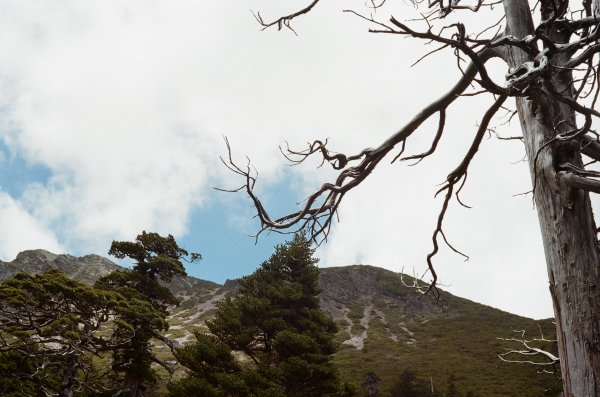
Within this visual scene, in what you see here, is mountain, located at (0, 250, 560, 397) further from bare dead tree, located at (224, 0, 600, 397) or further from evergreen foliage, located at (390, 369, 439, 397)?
bare dead tree, located at (224, 0, 600, 397)

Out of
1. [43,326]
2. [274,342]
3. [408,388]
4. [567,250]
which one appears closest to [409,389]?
[408,388]

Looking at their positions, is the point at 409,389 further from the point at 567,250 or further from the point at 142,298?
the point at 567,250

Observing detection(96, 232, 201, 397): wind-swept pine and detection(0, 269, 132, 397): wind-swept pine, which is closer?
detection(0, 269, 132, 397): wind-swept pine

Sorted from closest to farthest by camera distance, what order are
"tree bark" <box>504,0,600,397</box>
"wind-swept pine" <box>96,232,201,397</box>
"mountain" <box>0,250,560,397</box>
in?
"tree bark" <box>504,0,600,397</box> → "wind-swept pine" <box>96,232,201,397</box> → "mountain" <box>0,250,560,397</box>

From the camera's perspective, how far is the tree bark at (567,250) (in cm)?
223

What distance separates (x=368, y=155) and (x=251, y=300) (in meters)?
16.3

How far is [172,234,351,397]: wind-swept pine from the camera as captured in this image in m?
16.1

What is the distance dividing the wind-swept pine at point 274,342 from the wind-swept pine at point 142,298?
1892 mm

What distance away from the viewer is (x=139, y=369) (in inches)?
684

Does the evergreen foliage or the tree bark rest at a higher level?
the tree bark

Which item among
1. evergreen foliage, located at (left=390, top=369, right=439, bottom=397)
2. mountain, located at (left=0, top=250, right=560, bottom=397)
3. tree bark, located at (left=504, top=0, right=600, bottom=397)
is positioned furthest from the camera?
mountain, located at (left=0, top=250, right=560, bottom=397)

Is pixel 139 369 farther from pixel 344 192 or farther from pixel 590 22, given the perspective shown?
pixel 590 22

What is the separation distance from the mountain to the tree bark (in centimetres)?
1327

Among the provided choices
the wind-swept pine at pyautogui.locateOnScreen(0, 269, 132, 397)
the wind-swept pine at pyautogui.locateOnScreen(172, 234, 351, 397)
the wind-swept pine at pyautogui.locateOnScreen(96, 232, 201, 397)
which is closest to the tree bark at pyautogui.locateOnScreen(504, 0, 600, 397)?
the wind-swept pine at pyautogui.locateOnScreen(172, 234, 351, 397)
